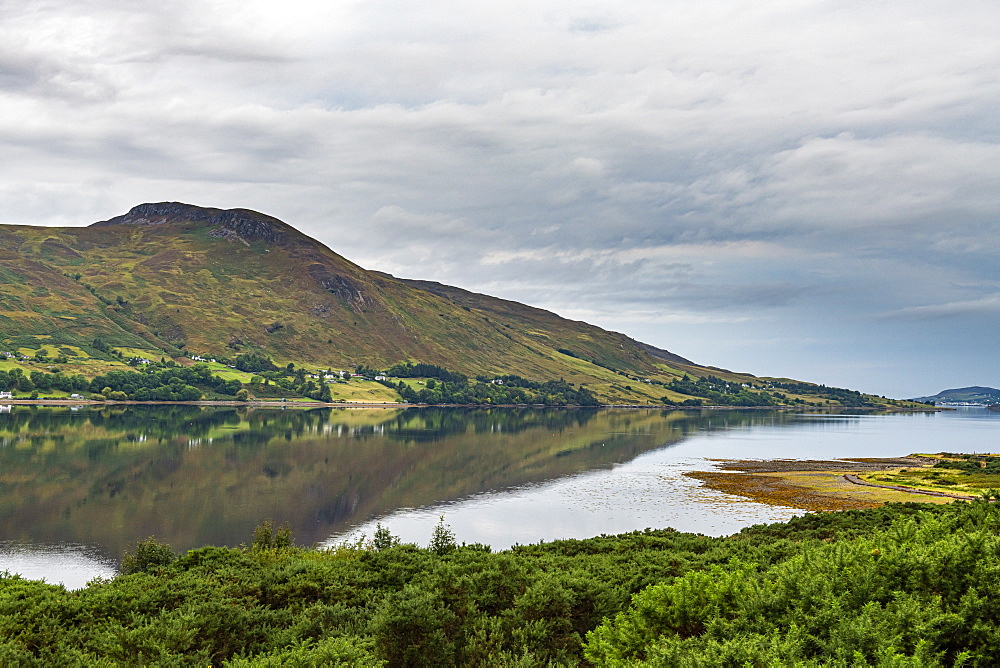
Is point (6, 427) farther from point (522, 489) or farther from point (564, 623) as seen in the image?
point (564, 623)

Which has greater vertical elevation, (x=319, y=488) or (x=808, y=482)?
(x=808, y=482)

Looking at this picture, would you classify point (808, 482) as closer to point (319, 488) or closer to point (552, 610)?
point (319, 488)

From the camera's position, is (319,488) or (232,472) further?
(232,472)

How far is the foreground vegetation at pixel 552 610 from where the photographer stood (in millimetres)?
13109

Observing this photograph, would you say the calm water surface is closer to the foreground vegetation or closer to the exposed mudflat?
the exposed mudflat

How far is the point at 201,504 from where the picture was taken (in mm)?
85000

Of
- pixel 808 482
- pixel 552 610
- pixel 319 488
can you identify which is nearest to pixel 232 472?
pixel 319 488

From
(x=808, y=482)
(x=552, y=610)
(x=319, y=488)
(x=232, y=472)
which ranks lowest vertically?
(x=319, y=488)

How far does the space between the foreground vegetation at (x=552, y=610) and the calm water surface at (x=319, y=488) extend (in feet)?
108

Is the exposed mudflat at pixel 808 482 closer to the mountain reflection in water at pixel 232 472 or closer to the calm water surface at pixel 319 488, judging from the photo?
the calm water surface at pixel 319 488

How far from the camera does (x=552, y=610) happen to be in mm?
21516

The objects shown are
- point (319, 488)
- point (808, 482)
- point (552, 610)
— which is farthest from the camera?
point (808, 482)

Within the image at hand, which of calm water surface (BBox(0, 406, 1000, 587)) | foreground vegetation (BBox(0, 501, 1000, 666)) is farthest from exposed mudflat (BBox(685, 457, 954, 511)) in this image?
foreground vegetation (BBox(0, 501, 1000, 666))

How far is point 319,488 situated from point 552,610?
8590cm
